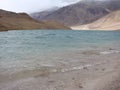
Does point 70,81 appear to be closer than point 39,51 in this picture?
Yes

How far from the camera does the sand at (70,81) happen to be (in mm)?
9250

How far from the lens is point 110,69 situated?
12906 mm

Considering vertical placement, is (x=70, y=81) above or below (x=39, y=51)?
above

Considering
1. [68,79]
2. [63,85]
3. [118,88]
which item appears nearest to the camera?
[118,88]

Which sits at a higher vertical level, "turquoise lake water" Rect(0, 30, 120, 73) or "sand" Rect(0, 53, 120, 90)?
"sand" Rect(0, 53, 120, 90)

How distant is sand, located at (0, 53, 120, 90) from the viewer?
30.3ft

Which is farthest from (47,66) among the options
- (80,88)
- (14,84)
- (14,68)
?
A: (80,88)

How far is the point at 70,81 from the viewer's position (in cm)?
1020

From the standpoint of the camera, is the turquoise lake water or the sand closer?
the sand

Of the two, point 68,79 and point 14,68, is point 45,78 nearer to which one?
point 68,79

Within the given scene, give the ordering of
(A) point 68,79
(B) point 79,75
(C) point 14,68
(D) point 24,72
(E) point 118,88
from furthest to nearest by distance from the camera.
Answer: (C) point 14,68
(D) point 24,72
(B) point 79,75
(A) point 68,79
(E) point 118,88

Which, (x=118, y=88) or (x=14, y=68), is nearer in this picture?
(x=118, y=88)

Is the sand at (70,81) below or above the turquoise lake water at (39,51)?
above

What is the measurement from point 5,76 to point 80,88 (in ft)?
13.2
